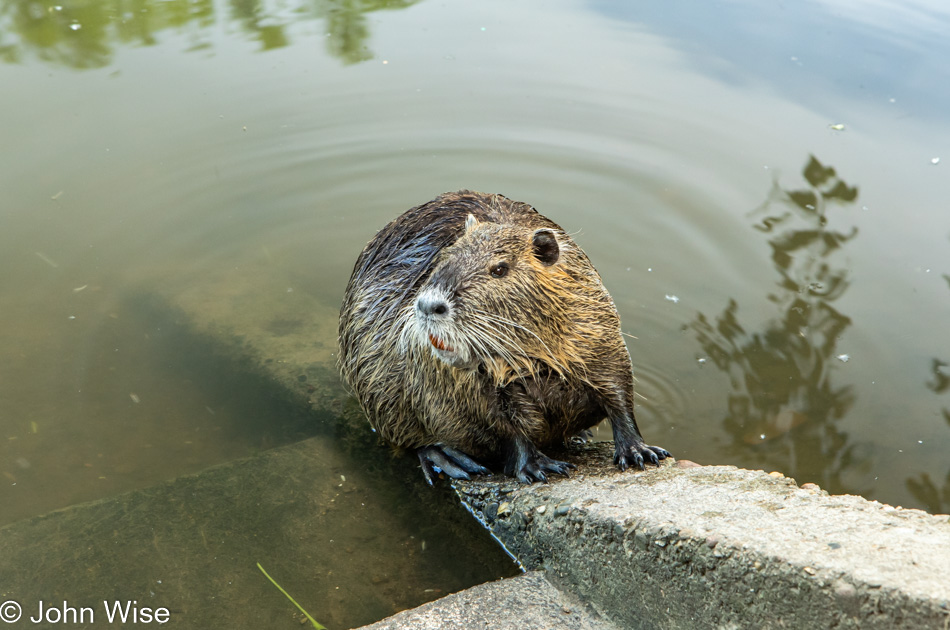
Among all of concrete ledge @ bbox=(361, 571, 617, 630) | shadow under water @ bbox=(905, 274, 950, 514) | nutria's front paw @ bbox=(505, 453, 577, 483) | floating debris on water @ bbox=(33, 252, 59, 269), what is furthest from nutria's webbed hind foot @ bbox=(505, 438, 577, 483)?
floating debris on water @ bbox=(33, 252, 59, 269)

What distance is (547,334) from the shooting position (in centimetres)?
270

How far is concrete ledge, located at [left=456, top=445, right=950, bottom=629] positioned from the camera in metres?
1.61

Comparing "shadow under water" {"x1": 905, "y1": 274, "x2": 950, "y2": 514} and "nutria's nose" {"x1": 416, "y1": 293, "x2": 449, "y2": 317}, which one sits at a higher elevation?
"nutria's nose" {"x1": 416, "y1": 293, "x2": 449, "y2": 317}

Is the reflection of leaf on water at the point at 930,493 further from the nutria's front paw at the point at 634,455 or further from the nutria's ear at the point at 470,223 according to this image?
the nutria's ear at the point at 470,223

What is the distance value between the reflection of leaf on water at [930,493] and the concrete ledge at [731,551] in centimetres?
108

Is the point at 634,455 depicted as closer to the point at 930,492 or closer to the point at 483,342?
the point at 483,342

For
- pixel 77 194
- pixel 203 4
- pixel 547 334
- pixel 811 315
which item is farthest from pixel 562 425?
pixel 203 4

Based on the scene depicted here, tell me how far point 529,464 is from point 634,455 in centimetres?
37

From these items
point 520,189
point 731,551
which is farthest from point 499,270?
point 520,189

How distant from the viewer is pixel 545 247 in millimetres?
2711

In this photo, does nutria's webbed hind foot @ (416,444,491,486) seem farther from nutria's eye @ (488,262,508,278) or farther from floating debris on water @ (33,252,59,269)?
floating debris on water @ (33,252,59,269)

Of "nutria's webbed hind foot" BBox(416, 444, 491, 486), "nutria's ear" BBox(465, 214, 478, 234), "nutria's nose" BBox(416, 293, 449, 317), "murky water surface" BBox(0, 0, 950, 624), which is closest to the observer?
"nutria's nose" BBox(416, 293, 449, 317)

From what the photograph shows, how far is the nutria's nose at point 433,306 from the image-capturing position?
243 cm

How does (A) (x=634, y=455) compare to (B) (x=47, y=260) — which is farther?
(B) (x=47, y=260)
